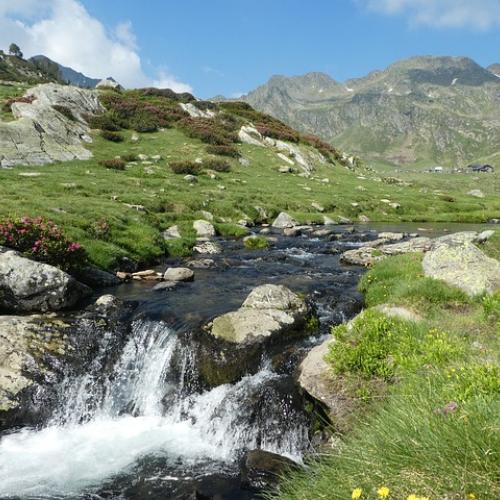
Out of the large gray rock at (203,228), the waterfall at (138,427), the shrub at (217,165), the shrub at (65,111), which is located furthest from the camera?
the shrub at (65,111)

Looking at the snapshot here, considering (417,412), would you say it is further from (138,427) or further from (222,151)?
(222,151)

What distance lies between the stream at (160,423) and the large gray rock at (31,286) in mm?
3176

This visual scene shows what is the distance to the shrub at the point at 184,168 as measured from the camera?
5284 cm

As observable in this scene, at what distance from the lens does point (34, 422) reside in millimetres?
12188

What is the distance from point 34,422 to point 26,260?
24.0 ft

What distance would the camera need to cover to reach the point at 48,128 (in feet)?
170

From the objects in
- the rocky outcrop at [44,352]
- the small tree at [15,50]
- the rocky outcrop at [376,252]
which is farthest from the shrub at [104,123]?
the small tree at [15,50]

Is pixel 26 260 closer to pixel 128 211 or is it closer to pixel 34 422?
pixel 34 422

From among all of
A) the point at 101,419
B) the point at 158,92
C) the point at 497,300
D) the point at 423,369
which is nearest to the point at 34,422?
the point at 101,419

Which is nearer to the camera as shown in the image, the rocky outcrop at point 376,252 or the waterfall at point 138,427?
the waterfall at point 138,427

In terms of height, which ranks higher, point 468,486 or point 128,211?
point 128,211

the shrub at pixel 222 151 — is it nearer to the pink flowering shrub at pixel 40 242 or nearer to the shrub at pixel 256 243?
the shrub at pixel 256 243

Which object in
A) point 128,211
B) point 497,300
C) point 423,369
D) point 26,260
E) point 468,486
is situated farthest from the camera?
point 128,211

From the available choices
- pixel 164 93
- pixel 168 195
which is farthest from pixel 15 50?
pixel 168 195
